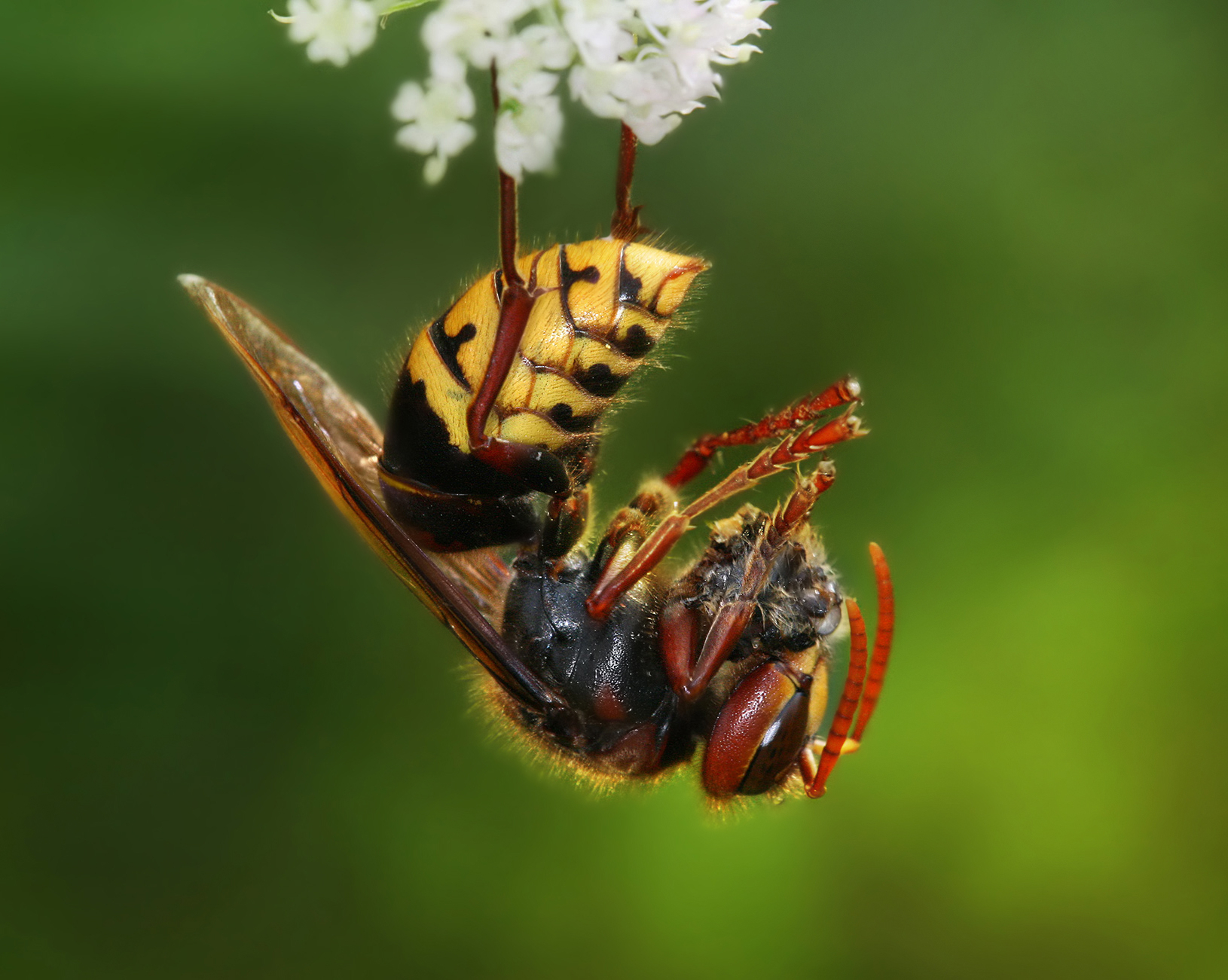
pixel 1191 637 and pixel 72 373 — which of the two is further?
pixel 1191 637

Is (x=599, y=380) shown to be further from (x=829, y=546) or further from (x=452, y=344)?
(x=829, y=546)

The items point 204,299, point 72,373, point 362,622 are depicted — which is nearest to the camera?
point 204,299

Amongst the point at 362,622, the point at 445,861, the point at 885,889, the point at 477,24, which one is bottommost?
the point at 445,861

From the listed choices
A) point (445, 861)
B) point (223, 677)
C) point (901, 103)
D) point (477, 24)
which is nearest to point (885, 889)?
point (445, 861)

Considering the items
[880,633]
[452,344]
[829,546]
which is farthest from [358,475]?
[829,546]

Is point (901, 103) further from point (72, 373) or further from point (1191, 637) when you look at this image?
point (72, 373)

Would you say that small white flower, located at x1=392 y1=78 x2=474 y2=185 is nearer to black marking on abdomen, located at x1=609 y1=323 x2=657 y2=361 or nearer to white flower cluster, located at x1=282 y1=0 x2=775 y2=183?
white flower cluster, located at x1=282 y1=0 x2=775 y2=183
